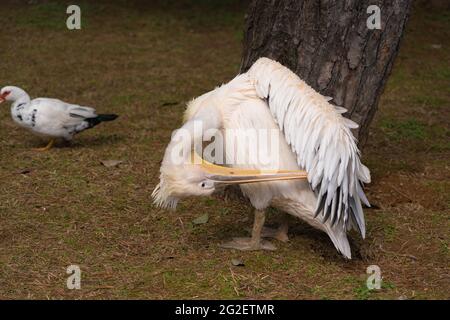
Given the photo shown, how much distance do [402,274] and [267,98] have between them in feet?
4.09

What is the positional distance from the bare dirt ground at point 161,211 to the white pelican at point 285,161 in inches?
13.7

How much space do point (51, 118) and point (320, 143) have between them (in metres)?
2.86

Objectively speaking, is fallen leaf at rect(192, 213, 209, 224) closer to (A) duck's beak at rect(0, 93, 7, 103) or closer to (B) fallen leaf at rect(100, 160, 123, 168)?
(B) fallen leaf at rect(100, 160, 123, 168)

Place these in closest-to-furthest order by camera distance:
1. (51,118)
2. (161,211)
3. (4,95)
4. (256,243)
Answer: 1. (256,243)
2. (161,211)
3. (51,118)
4. (4,95)

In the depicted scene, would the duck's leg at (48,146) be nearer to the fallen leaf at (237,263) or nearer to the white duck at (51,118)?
the white duck at (51,118)

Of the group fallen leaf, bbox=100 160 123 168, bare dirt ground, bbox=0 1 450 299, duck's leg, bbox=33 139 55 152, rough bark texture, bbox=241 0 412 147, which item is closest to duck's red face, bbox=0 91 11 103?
bare dirt ground, bbox=0 1 450 299

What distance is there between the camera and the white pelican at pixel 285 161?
3.91m

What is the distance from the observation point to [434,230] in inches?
182

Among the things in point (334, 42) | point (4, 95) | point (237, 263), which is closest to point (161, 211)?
point (237, 263)

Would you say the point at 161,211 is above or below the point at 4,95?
below

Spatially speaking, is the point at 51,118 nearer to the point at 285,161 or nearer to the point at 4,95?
the point at 4,95

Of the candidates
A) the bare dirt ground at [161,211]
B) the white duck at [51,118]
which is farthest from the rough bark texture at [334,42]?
the white duck at [51,118]

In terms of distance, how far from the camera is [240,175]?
154 inches

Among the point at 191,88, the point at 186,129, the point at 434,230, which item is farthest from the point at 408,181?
the point at 191,88
